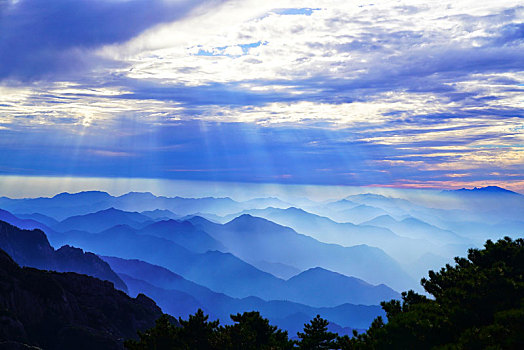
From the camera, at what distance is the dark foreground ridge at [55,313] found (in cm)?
8231

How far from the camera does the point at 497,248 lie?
3978 cm

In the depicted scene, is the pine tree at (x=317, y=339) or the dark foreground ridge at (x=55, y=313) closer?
the pine tree at (x=317, y=339)

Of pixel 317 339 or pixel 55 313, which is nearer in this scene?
pixel 317 339

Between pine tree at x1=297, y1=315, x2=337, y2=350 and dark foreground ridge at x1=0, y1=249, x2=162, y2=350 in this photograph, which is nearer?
pine tree at x1=297, y1=315, x2=337, y2=350

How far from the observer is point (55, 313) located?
92.8 m

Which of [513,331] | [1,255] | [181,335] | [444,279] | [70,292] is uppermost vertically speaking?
[513,331]

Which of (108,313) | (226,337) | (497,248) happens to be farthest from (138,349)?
(108,313)

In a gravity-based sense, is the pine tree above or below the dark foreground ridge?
above

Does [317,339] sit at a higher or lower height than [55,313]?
higher

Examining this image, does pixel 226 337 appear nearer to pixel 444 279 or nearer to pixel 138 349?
pixel 138 349

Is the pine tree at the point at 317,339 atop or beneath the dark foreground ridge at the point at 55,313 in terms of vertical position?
atop

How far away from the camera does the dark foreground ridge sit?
82.3 m

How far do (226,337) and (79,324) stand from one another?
79.3 metres

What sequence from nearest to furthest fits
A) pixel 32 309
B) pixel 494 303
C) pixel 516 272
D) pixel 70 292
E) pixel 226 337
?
pixel 494 303, pixel 226 337, pixel 516 272, pixel 32 309, pixel 70 292
